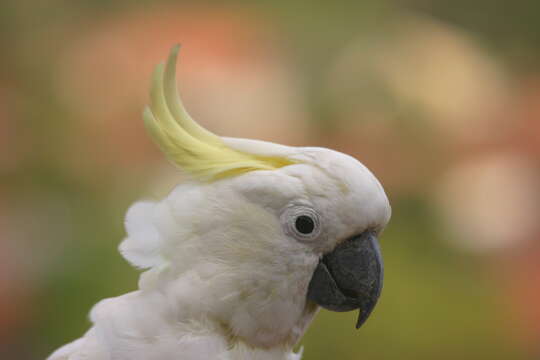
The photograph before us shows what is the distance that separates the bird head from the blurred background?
2.04 m

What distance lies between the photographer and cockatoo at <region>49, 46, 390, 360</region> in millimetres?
1071

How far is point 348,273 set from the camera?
111 centimetres

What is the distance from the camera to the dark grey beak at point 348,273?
3.64 feet

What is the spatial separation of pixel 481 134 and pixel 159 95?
126 inches

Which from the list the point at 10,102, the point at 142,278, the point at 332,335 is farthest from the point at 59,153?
the point at 142,278

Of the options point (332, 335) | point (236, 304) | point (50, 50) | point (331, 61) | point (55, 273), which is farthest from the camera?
point (50, 50)

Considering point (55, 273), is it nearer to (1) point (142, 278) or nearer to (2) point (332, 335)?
(2) point (332, 335)

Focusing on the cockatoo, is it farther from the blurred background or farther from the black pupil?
the blurred background

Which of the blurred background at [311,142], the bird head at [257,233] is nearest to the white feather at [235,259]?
the bird head at [257,233]

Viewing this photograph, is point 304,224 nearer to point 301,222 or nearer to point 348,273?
point 301,222

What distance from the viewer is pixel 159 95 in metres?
1.13

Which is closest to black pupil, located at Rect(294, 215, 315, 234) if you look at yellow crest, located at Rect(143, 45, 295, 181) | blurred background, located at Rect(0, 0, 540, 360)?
yellow crest, located at Rect(143, 45, 295, 181)

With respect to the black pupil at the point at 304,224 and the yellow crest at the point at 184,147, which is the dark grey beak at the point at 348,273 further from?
the yellow crest at the point at 184,147

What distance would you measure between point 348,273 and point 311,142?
99.9 inches
